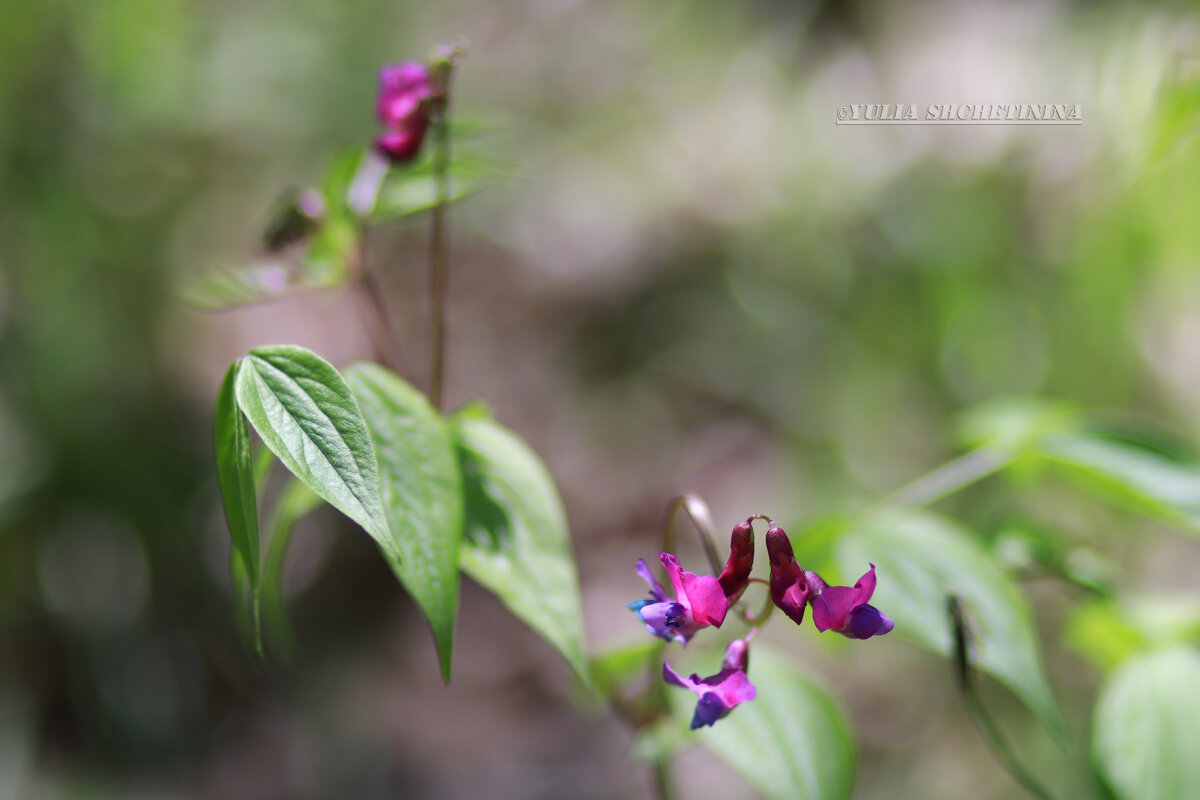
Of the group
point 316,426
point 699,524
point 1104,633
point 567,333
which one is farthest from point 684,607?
point 567,333

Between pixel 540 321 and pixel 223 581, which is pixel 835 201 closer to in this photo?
pixel 540 321

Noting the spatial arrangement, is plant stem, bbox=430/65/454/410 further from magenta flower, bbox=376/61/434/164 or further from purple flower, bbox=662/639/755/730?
purple flower, bbox=662/639/755/730

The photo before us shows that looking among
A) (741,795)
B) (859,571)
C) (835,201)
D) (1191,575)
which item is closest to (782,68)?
(835,201)

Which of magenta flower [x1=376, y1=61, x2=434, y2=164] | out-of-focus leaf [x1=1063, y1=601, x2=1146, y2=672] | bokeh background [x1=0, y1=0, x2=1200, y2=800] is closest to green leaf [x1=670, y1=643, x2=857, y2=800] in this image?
out-of-focus leaf [x1=1063, y1=601, x2=1146, y2=672]

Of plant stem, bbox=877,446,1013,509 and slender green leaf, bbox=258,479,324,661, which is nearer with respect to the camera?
slender green leaf, bbox=258,479,324,661

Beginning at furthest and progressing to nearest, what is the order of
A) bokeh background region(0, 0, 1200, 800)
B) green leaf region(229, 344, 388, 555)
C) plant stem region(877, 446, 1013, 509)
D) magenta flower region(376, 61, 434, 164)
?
1. bokeh background region(0, 0, 1200, 800)
2. plant stem region(877, 446, 1013, 509)
3. magenta flower region(376, 61, 434, 164)
4. green leaf region(229, 344, 388, 555)

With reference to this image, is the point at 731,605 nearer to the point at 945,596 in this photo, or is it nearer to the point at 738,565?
the point at 738,565
